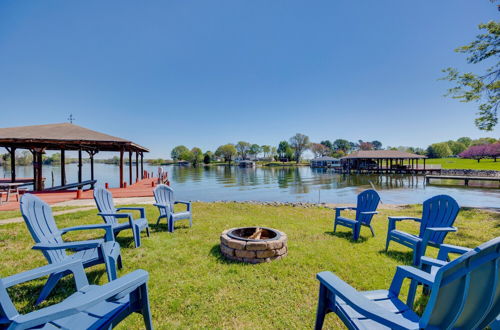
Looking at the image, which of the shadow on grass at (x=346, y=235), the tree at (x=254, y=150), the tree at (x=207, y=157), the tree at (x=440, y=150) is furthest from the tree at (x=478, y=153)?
the tree at (x=207, y=157)

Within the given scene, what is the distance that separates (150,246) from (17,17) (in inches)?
404

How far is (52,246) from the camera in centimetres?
219

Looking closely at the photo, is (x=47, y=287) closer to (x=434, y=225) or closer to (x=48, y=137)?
(x=434, y=225)

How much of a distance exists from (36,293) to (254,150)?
91.4m

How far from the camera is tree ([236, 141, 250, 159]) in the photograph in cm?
9062

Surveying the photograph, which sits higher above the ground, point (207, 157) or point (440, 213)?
point (207, 157)

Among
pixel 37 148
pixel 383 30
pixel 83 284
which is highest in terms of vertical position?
pixel 383 30

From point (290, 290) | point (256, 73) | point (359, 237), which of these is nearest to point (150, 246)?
point (290, 290)

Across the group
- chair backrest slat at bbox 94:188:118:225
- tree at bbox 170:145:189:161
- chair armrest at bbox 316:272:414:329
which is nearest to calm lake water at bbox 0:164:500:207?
chair backrest slat at bbox 94:188:118:225

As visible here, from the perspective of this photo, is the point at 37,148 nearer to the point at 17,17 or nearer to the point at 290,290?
the point at 17,17

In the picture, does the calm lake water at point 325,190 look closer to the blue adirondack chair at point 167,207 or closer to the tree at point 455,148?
the blue adirondack chair at point 167,207

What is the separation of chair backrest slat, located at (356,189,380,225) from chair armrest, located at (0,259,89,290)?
4518 mm

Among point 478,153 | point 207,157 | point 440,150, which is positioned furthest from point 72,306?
point 440,150

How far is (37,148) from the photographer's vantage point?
12055mm
